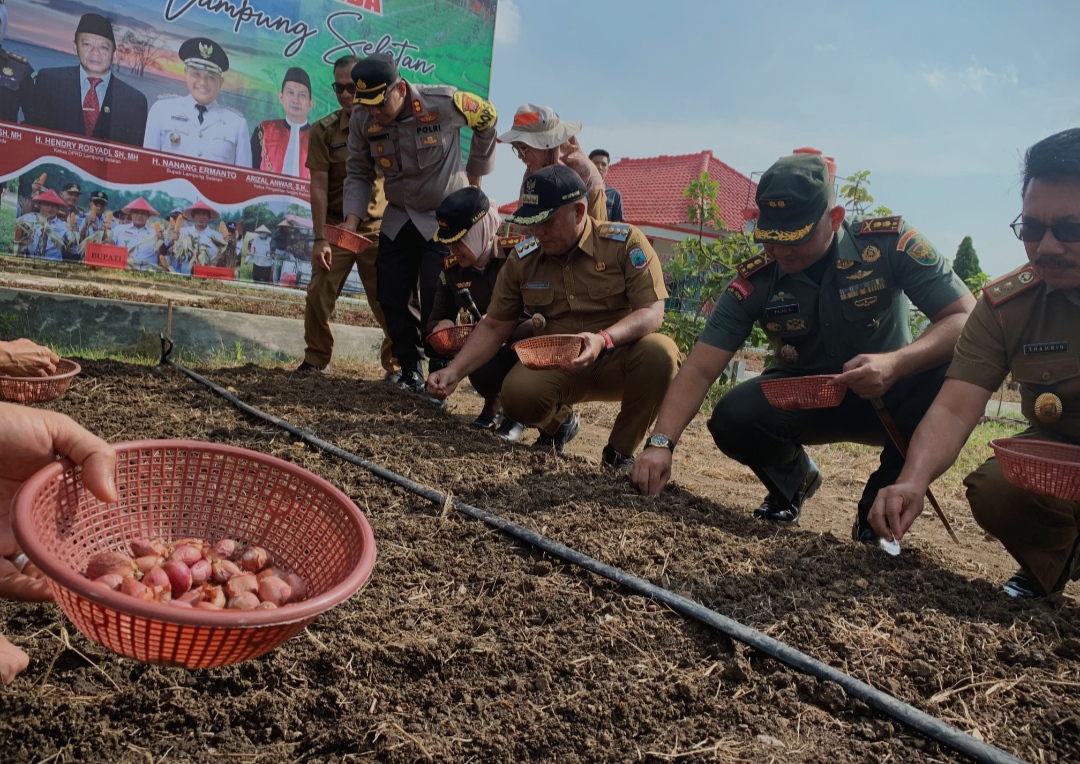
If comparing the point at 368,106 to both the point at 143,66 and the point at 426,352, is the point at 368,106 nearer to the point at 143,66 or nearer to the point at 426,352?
the point at 426,352

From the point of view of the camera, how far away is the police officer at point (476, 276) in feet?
12.4

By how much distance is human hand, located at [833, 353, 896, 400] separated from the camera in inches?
92.6

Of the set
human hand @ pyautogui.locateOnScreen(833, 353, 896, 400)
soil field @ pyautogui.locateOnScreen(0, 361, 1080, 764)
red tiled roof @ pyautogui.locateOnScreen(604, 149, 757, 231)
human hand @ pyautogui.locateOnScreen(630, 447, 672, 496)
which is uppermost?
red tiled roof @ pyautogui.locateOnScreen(604, 149, 757, 231)

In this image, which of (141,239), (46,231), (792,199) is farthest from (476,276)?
(46,231)

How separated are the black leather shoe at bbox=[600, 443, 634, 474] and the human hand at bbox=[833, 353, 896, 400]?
1052mm

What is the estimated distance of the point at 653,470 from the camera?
105 inches

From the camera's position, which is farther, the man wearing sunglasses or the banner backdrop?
the banner backdrop

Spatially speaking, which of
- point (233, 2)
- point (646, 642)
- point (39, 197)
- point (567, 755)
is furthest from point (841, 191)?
point (39, 197)

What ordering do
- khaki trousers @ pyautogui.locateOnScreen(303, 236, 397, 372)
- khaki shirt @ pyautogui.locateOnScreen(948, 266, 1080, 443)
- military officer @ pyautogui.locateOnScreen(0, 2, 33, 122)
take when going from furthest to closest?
military officer @ pyautogui.locateOnScreen(0, 2, 33, 122)
khaki trousers @ pyautogui.locateOnScreen(303, 236, 397, 372)
khaki shirt @ pyautogui.locateOnScreen(948, 266, 1080, 443)

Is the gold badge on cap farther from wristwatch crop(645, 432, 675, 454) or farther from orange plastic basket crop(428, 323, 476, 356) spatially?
orange plastic basket crop(428, 323, 476, 356)

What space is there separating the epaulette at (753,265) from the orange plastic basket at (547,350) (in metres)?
0.68

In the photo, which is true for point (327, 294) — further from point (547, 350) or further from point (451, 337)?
point (547, 350)

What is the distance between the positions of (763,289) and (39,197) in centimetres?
683

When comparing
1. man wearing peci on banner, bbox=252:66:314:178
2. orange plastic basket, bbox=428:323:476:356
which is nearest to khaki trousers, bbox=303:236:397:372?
orange plastic basket, bbox=428:323:476:356
